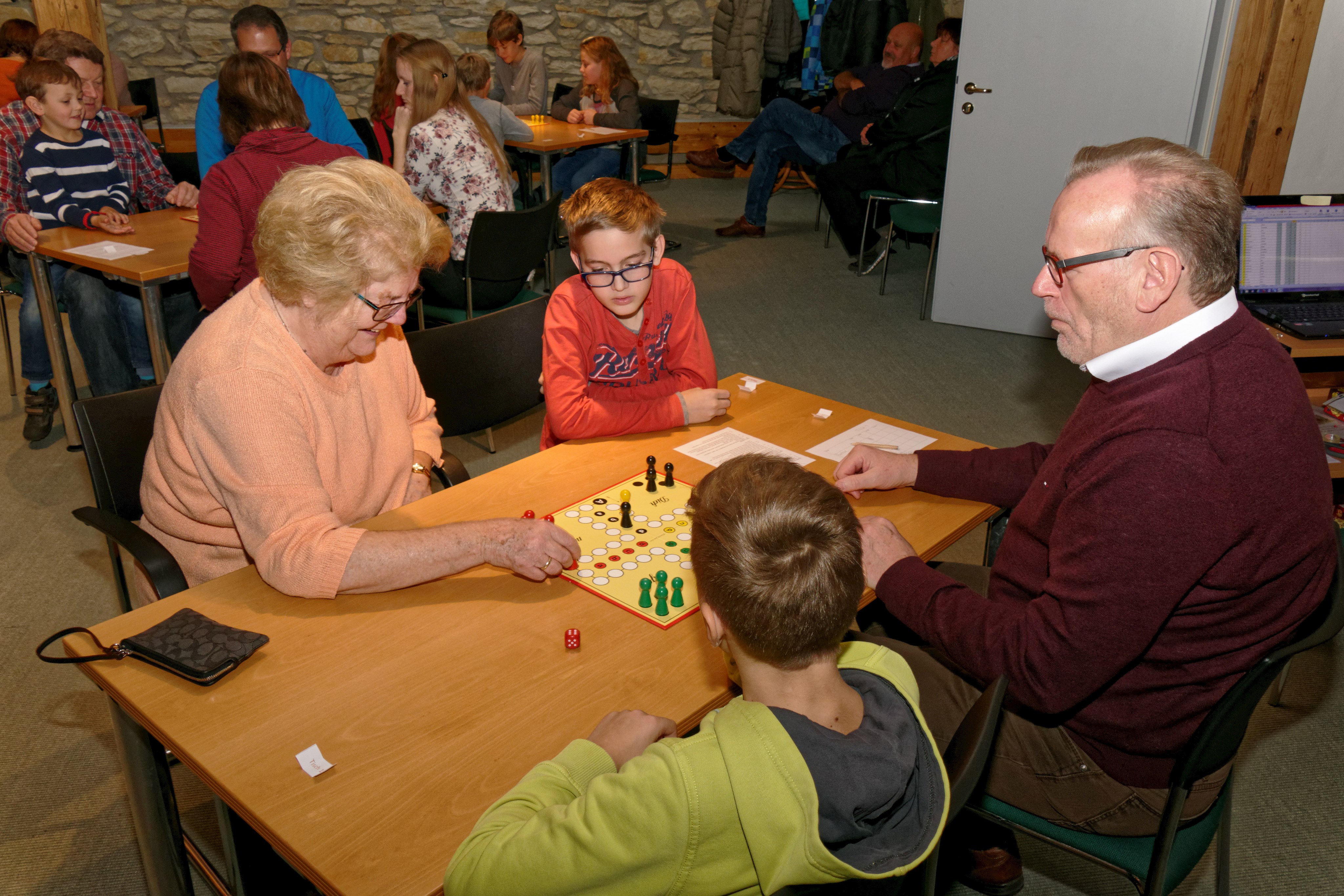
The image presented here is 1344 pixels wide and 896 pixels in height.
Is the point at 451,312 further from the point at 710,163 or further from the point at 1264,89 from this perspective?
the point at 710,163

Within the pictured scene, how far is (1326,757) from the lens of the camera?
7.69ft

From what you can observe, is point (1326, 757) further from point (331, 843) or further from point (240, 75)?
point (240, 75)

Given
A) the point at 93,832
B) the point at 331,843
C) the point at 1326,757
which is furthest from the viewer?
the point at 1326,757

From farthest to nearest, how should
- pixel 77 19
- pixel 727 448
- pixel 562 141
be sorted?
pixel 562 141
pixel 77 19
pixel 727 448

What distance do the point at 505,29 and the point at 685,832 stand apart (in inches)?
277

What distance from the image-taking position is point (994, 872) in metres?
1.94

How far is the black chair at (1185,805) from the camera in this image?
1271 mm

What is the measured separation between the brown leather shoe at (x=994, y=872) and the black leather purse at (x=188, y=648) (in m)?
1.45

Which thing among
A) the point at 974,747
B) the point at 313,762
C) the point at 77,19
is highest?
the point at 77,19

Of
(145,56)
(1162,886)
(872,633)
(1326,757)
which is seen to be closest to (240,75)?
(872,633)

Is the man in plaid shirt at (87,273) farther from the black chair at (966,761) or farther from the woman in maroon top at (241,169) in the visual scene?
the black chair at (966,761)

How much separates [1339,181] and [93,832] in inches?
186

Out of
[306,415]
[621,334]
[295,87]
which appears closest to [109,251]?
[295,87]

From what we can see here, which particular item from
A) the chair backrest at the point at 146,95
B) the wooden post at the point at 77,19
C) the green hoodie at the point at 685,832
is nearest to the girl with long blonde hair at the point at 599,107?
the wooden post at the point at 77,19
